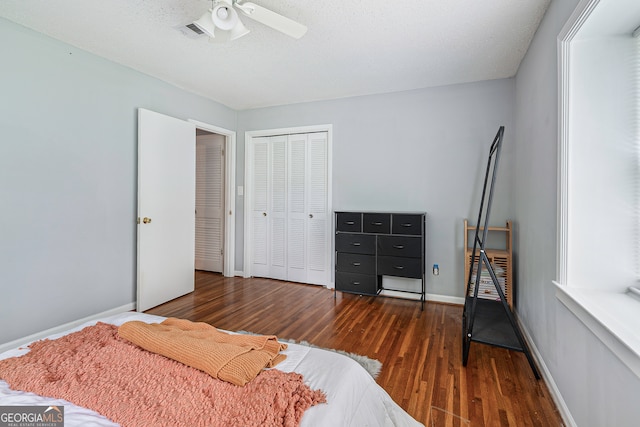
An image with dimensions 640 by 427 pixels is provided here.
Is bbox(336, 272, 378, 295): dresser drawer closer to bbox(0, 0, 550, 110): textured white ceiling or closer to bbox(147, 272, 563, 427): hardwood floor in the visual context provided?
bbox(147, 272, 563, 427): hardwood floor

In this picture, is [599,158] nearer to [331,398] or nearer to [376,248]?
[331,398]

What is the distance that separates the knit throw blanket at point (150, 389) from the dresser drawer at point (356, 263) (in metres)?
2.47

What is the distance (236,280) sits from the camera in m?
4.47

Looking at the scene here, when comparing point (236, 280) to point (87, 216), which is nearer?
point (87, 216)

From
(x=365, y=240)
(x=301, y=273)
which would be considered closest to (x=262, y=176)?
(x=301, y=273)

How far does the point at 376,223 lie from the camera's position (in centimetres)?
349

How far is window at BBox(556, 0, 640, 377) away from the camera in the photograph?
1.46 metres

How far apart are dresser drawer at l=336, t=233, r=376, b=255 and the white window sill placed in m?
1.96

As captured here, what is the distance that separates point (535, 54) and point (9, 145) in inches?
163

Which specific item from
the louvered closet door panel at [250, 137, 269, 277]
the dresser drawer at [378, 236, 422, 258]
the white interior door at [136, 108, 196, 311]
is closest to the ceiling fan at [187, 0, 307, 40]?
the white interior door at [136, 108, 196, 311]

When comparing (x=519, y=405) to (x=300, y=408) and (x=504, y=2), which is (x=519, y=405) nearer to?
(x=300, y=408)

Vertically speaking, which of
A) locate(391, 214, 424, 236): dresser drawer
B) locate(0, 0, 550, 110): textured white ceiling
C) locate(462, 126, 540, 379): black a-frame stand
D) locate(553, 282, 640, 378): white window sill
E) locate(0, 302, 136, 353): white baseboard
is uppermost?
locate(0, 0, 550, 110): textured white ceiling

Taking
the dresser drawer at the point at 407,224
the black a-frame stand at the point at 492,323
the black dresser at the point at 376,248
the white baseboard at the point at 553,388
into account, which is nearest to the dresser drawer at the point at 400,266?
the black dresser at the point at 376,248

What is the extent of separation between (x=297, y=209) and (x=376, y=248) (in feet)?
4.46
